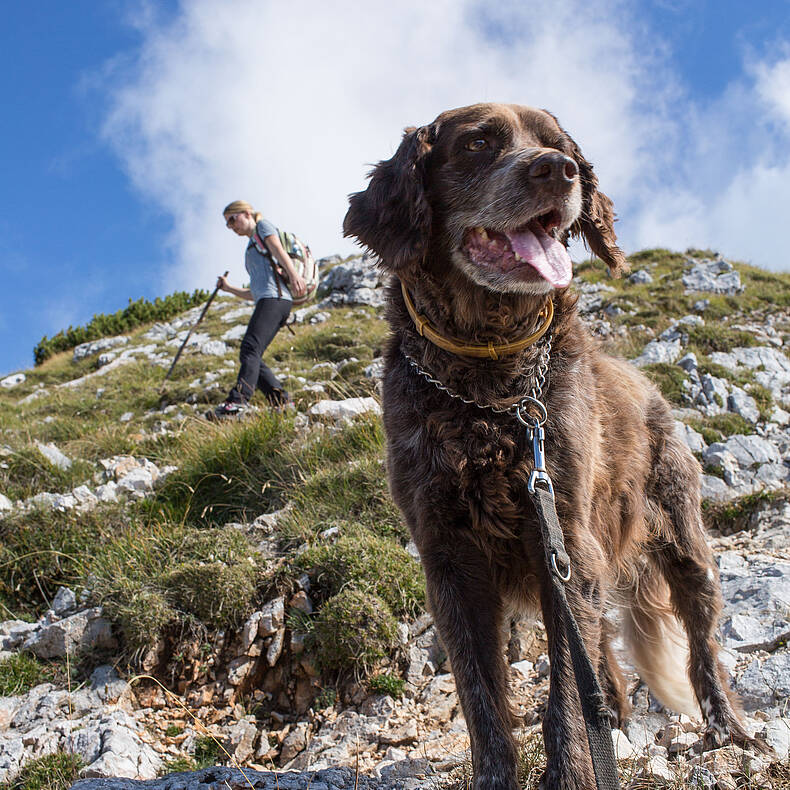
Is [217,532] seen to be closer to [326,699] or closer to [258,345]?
[326,699]

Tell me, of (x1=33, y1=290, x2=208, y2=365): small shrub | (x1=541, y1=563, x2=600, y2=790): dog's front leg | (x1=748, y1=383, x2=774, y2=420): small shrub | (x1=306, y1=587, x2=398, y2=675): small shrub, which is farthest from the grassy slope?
(x1=33, y1=290, x2=208, y2=365): small shrub

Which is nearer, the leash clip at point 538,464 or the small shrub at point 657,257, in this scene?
the leash clip at point 538,464

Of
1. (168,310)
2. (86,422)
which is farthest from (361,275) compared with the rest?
(86,422)

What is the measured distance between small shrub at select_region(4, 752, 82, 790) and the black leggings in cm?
514

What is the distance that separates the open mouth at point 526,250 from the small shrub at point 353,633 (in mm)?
2370

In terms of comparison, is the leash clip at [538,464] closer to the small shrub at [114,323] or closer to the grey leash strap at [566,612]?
the grey leash strap at [566,612]

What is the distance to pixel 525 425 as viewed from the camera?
2.43 m

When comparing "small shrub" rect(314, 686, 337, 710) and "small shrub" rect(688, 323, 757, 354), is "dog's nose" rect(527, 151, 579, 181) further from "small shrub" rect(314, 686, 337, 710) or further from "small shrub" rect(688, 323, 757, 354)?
"small shrub" rect(688, 323, 757, 354)

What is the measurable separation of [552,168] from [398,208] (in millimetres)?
660

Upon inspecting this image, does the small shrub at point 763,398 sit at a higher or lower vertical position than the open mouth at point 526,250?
higher

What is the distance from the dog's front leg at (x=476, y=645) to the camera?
2158 millimetres

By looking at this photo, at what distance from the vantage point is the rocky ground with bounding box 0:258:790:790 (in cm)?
276

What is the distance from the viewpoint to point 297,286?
842cm

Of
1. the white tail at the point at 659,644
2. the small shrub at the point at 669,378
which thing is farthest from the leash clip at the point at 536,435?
the small shrub at the point at 669,378
